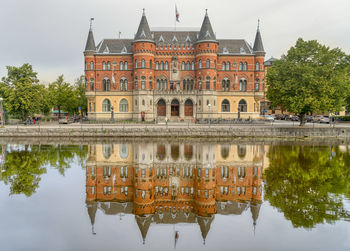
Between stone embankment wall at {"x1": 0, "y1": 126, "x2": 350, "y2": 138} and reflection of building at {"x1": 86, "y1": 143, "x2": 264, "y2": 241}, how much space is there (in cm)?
1324

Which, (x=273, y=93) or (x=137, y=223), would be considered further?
(x=273, y=93)

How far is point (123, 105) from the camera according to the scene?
198 ft

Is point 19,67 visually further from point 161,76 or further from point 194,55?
point 194,55

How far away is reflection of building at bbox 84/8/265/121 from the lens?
57.6 meters

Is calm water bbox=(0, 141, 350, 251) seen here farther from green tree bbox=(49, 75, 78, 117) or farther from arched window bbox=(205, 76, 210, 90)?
green tree bbox=(49, 75, 78, 117)

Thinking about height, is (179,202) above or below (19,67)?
below

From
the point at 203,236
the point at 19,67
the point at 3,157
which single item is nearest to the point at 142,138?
the point at 3,157

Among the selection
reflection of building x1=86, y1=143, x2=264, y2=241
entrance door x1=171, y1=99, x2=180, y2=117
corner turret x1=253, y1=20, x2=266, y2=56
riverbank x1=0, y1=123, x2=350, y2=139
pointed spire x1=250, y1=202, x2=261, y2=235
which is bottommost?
pointed spire x1=250, y1=202, x2=261, y2=235

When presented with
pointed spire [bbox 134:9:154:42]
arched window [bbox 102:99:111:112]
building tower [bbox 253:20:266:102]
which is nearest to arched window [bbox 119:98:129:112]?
arched window [bbox 102:99:111:112]

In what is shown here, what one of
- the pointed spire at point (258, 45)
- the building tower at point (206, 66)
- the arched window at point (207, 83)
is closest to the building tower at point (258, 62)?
the pointed spire at point (258, 45)

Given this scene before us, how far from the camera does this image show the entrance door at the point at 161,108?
59844 mm

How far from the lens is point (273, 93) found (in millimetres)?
42281

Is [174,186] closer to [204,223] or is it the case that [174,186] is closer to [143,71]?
[204,223]

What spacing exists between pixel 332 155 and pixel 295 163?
651cm
